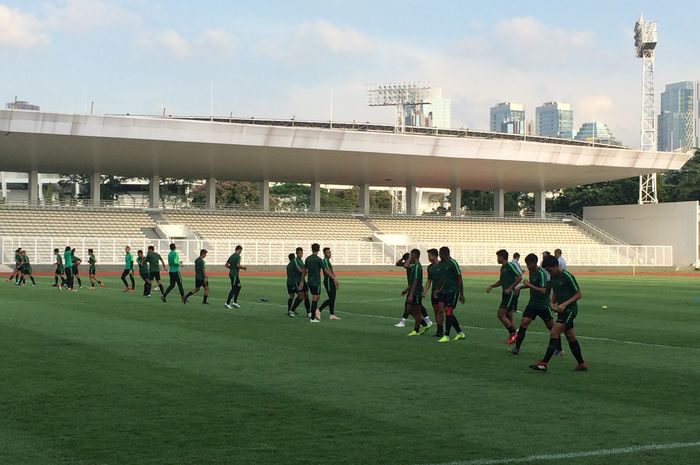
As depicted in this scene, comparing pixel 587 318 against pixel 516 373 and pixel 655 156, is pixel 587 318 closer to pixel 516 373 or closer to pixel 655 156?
pixel 516 373

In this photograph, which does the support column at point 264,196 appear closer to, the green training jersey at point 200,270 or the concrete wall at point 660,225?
Answer: the concrete wall at point 660,225

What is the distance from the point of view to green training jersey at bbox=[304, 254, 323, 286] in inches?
859

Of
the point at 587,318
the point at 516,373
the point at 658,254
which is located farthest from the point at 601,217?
the point at 516,373

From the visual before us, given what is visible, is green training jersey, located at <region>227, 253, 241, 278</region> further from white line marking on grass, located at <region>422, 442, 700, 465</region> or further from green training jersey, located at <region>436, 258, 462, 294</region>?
white line marking on grass, located at <region>422, 442, 700, 465</region>

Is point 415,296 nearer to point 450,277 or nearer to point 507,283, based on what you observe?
point 450,277

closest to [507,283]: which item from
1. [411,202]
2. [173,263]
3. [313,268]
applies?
[313,268]

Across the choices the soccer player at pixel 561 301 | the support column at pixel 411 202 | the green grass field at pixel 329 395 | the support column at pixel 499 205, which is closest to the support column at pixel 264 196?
the support column at pixel 411 202

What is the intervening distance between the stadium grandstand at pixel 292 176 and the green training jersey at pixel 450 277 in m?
36.4

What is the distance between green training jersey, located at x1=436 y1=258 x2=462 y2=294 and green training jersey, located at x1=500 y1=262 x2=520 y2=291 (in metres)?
0.84

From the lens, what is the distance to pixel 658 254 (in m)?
68.1

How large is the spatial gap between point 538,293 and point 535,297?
0.10 meters

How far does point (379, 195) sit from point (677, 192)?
3826 cm

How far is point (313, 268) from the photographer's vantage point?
2200cm

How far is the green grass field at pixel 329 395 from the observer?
862 cm
